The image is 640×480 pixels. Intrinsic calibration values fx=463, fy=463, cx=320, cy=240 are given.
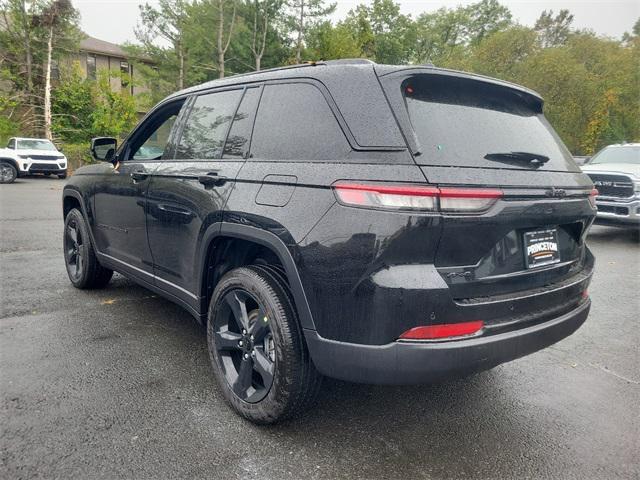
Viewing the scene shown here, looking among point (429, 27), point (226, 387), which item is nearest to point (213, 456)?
point (226, 387)

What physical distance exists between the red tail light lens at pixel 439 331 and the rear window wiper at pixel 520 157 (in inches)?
31.8

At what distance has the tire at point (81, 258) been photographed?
177 inches

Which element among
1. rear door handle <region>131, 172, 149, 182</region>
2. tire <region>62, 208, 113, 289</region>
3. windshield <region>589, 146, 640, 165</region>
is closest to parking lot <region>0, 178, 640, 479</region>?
tire <region>62, 208, 113, 289</region>

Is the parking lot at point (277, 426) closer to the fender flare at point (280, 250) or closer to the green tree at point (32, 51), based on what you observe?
the fender flare at point (280, 250)

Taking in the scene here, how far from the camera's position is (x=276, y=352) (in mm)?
2234

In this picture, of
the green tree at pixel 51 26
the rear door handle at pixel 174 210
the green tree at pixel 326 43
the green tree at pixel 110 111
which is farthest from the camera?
the green tree at pixel 326 43

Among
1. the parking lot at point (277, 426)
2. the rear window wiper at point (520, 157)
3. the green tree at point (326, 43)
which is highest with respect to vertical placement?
the green tree at point (326, 43)

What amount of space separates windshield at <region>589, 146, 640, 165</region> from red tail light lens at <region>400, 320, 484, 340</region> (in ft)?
30.2

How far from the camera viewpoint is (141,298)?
4543 millimetres

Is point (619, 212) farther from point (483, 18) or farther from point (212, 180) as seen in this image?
point (483, 18)

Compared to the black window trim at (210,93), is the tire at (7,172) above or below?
below

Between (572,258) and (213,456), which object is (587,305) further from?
(213,456)

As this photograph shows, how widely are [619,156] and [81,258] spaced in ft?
33.1

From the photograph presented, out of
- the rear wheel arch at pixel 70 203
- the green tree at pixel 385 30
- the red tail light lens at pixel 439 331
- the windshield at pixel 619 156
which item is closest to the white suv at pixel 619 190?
the windshield at pixel 619 156
